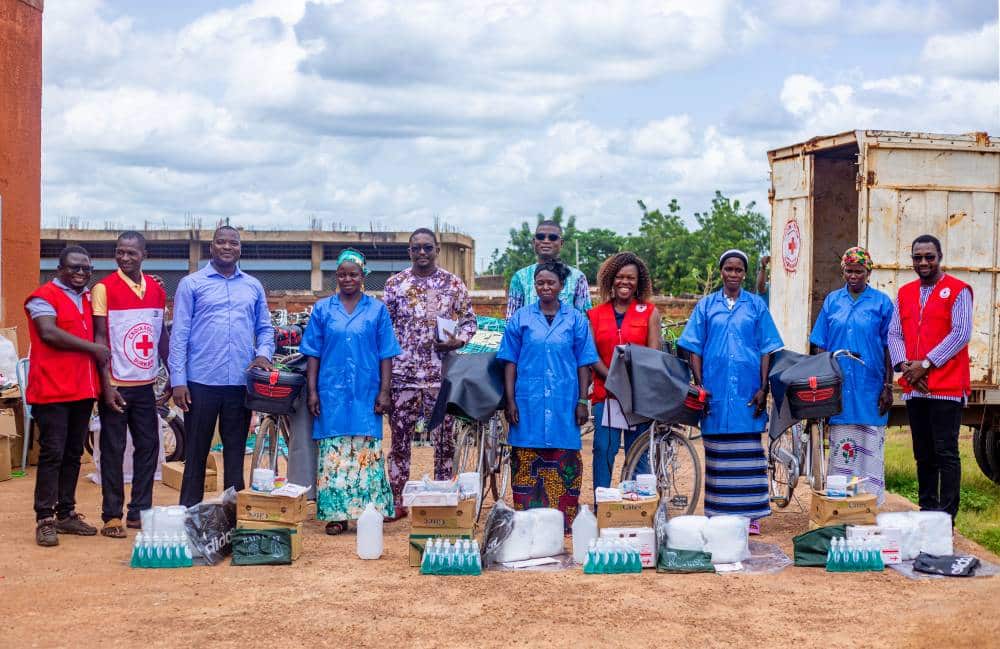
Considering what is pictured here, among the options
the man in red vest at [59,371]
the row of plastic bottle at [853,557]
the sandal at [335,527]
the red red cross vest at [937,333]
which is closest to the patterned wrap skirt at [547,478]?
the sandal at [335,527]

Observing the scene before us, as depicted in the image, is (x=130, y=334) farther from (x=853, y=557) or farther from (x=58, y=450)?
(x=853, y=557)

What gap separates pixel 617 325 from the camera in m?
7.41

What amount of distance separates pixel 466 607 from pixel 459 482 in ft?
4.23

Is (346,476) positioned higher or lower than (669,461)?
lower

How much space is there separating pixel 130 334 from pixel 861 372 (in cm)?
492

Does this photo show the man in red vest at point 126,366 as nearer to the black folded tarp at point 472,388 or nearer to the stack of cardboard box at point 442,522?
the black folded tarp at point 472,388

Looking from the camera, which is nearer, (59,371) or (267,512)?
(267,512)

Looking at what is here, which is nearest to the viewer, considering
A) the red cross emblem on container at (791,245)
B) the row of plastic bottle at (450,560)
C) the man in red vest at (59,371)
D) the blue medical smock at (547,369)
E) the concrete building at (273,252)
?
the row of plastic bottle at (450,560)

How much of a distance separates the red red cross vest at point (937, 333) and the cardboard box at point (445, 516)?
2997 mm

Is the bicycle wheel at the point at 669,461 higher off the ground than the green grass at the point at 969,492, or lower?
higher

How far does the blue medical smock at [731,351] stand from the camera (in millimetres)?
7121

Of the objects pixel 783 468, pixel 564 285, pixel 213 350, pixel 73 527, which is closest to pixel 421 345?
pixel 564 285

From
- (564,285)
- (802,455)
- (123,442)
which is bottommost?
(802,455)

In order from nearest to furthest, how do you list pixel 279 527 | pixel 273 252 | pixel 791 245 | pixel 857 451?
1. pixel 279 527
2. pixel 857 451
3. pixel 791 245
4. pixel 273 252
